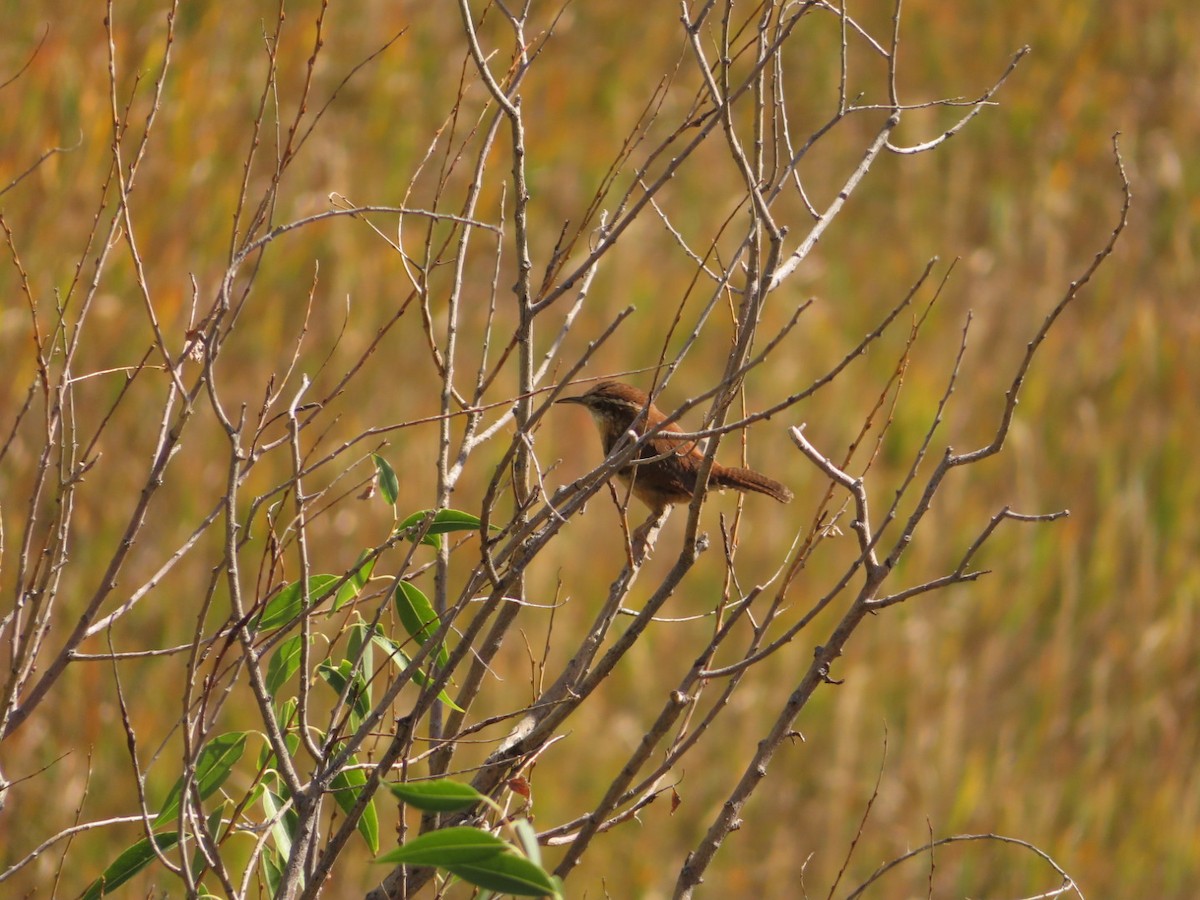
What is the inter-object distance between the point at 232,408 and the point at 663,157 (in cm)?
414

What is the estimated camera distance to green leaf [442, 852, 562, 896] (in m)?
2.03

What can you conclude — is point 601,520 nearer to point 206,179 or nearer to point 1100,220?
point 206,179

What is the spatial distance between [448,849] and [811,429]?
6633mm

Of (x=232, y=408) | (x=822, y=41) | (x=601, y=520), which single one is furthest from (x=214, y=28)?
(x=822, y=41)

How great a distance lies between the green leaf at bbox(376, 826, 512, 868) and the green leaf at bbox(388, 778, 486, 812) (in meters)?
0.04

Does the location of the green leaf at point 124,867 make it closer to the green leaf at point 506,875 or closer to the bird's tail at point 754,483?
the green leaf at point 506,875

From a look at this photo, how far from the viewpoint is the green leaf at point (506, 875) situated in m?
2.03

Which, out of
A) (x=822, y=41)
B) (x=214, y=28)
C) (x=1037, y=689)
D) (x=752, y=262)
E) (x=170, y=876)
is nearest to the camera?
(x=752, y=262)

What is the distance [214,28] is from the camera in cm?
738

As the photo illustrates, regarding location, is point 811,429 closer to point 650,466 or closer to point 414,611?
point 650,466

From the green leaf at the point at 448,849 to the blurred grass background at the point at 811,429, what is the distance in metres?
3.66

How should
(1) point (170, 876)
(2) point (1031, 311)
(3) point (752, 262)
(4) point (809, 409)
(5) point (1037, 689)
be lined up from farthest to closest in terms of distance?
(2) point (1031, 311)
(4) point (809, 409)
(5) point (1037, 689)
(1) point (170, 876)
(3) point (752, 262)

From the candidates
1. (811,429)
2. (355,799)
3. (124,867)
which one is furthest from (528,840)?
(811,429)

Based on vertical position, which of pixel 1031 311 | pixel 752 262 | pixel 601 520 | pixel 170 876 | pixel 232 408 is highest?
pixel 1031 311
